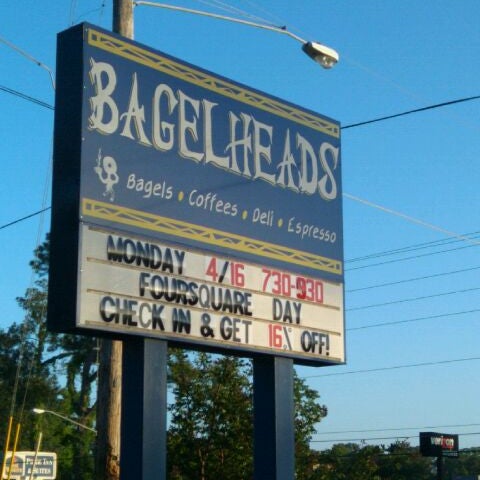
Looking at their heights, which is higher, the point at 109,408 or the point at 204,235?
the point at 204,235

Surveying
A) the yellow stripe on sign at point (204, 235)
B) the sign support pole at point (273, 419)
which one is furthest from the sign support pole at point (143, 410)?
the sign support pole at point (273, 419)

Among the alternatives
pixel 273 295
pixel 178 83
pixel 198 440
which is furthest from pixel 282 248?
pixel 198 440

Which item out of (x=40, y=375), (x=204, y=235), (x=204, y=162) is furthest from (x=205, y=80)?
(x=40, y=375)

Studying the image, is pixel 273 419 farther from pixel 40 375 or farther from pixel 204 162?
pixel 40 375

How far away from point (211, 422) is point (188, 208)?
2135 cm

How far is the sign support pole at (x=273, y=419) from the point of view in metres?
14.1

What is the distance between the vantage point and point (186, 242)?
1323 cm

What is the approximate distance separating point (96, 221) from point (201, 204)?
1793 millimetres

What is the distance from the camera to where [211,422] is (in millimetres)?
33906

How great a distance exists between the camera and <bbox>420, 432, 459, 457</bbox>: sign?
31734 millimetres

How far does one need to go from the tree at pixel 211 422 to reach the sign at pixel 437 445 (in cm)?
523

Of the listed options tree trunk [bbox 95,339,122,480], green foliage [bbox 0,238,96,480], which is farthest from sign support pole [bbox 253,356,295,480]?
green foliage [bbox 0,238,96,480]

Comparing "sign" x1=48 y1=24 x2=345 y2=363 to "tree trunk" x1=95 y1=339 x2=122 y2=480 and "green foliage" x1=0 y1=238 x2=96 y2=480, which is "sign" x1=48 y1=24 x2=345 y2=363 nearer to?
"tree trunk" x1=95 y1=339 x2=122 y2=480

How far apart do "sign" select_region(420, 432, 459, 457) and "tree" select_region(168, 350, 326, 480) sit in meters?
5.23
